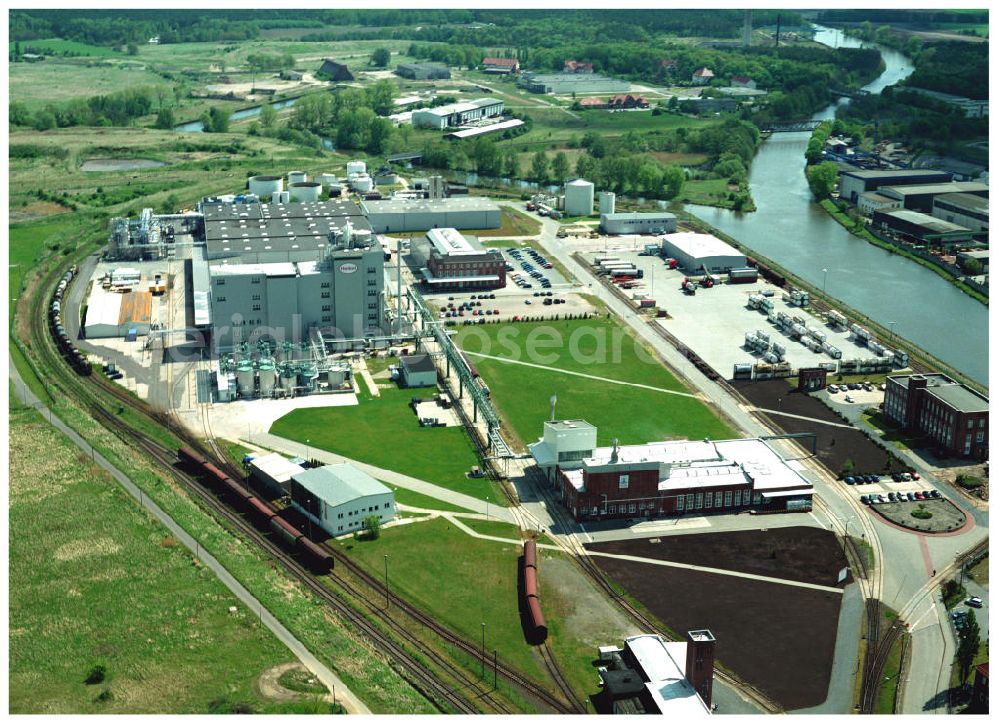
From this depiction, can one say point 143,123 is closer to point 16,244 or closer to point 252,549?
point 16,244

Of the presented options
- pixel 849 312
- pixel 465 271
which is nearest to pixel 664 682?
pixel 849 312

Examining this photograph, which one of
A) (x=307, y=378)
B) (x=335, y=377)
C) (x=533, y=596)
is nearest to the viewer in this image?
(x=533, y=596)

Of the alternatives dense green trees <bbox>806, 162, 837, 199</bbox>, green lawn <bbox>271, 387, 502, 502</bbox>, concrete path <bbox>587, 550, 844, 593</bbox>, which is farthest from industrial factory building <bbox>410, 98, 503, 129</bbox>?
concrete path <bbox>587, 550, 844, 593</bbox>

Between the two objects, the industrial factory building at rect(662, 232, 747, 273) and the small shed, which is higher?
the industrial factory building at rect(662, 232, 747, 273)

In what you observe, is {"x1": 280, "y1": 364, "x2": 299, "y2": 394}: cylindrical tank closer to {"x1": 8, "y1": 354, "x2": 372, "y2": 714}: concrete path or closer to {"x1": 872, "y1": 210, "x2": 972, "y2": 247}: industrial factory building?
{"x1": 8, "y1": 354, "x2": 372, "y2": 714}: concrete path

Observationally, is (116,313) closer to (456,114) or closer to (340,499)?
(340,499)

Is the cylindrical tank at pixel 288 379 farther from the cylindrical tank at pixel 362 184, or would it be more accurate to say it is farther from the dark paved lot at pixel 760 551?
the cylindrical tank at pixel 362 184

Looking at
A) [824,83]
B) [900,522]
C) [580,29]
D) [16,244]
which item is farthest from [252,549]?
[580,29]
